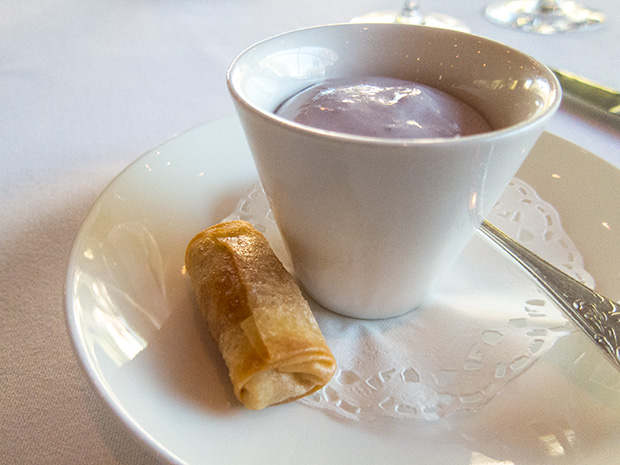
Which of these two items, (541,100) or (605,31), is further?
(605,31)

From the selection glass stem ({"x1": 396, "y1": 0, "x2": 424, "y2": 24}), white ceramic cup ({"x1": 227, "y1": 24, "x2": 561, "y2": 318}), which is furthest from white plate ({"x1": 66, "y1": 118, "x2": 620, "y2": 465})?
glass stem ({"x1": 396, "y1": 0, "x2": 424, "y2": 24})

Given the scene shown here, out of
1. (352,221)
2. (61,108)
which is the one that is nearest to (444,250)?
(352,221)

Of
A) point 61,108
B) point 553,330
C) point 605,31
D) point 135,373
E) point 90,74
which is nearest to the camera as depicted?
point 135,373

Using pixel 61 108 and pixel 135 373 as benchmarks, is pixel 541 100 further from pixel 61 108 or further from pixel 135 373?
pixel 61 108

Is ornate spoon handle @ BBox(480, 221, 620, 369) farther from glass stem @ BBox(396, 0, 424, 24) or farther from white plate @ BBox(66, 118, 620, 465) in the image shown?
glass stem @ BBox(396, 0, 424, 24)

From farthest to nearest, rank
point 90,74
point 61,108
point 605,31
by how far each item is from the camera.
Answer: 1. point 605,31
2. point 90,74
3. point 61,108

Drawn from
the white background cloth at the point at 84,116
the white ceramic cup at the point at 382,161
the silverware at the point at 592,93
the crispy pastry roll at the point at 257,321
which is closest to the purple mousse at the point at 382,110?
the white ceramic cup at the point at 382,161

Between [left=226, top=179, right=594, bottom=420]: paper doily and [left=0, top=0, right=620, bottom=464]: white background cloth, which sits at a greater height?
[left=0, top=0, right=620, bottom=464]: white background cloth

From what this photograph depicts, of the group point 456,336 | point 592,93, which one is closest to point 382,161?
point 456,336
